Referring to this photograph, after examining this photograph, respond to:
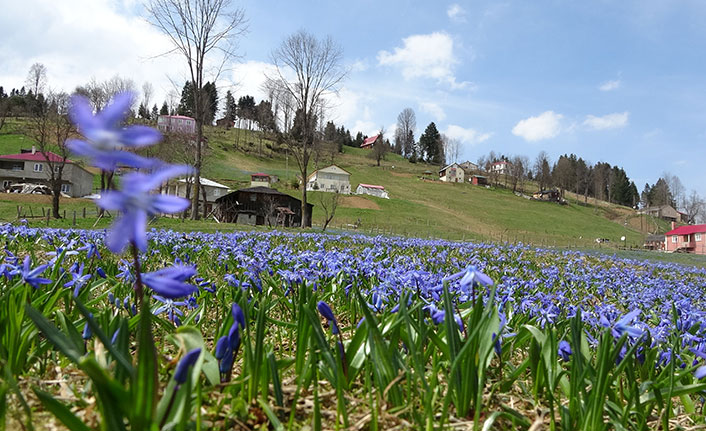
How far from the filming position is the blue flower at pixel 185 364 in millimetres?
950

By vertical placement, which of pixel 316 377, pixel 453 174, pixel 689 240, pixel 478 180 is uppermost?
pixel 453 174

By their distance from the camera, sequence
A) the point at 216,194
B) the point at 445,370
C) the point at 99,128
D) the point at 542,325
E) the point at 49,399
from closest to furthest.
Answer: the point at 99,128, the point at 49,399, the point at 445,370, the point at 542,325, the point at 216,194

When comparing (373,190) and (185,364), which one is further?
(373,190)

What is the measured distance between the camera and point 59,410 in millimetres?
887

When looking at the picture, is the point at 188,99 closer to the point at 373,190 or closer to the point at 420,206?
the point at 373,190

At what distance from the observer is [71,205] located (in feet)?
143

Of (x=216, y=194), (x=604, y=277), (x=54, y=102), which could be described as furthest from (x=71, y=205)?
(x=604, y=277)

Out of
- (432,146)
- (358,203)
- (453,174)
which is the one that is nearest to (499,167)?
(432,146)

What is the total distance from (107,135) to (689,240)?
71.6 meters

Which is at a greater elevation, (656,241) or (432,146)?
(432,146)

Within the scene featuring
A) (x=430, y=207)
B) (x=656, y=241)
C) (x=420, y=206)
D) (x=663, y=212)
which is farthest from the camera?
(x=663, y=212)

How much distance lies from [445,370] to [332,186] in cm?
7692

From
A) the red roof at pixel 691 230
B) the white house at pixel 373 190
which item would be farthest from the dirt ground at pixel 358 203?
the red roof at pixel 691 230

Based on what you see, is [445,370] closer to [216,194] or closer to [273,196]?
[273,196]
